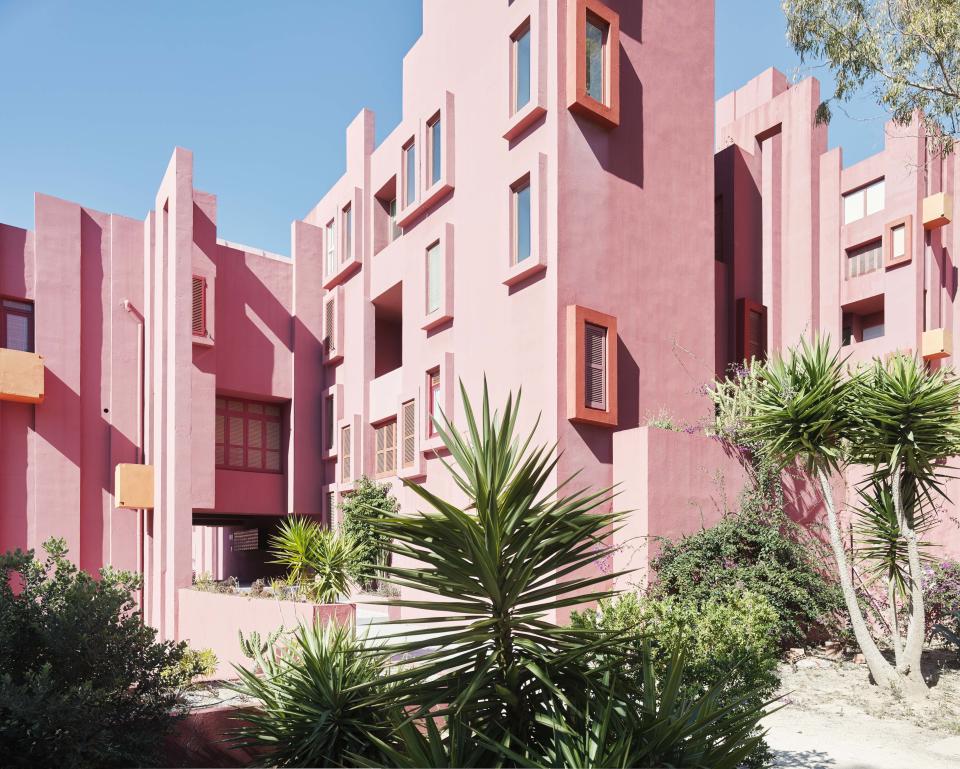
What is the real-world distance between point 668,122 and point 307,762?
15.2 metres

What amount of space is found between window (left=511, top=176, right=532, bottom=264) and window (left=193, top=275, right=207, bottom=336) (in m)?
9.94

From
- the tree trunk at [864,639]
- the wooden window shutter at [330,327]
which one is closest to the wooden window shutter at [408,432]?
the wooden window shutter at [330,327]

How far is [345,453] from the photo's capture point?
23734 millimetres

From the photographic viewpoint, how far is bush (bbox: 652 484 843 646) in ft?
41.5

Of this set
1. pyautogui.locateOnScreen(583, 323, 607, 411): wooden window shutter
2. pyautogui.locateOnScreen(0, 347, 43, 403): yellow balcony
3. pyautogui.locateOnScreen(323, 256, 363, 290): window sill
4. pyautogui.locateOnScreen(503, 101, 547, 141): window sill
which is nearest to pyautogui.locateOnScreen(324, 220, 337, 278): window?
pyautogui.locateOnScreen(323, 256, 363, 290): window sill

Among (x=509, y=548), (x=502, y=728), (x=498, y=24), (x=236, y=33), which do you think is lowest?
(x=502, y=728)

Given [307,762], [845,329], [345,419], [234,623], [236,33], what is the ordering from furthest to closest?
[845,329]
[345,419]
[234,623]
[236,33]
[307,762]

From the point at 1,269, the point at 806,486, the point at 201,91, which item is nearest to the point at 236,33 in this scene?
the point at 201,91

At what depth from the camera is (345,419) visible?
78.1 ft

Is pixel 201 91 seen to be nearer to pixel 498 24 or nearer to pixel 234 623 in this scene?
pixel 498 24

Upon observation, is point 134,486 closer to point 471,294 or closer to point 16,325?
point 16,325

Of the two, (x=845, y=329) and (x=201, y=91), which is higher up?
Result: (x=201, y=91)

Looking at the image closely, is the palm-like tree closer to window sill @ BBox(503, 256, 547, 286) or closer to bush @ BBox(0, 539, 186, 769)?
window sill @ BBox(503, 256, 547, 286)

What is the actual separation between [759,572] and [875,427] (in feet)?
10.7
